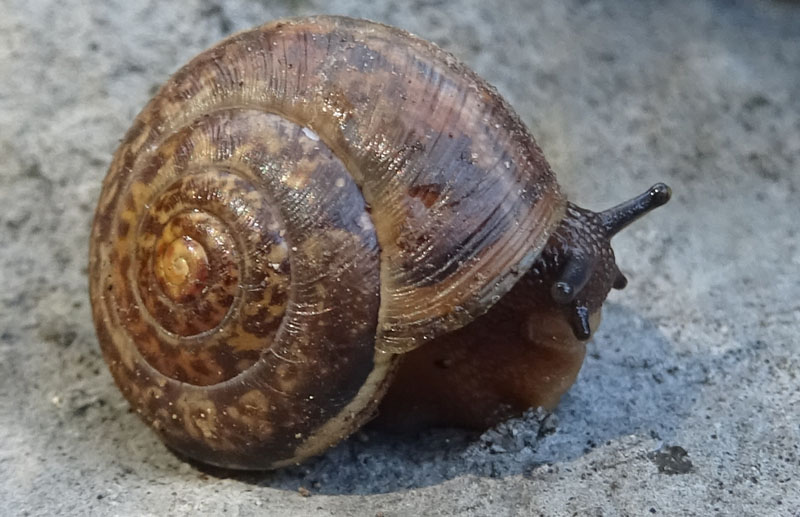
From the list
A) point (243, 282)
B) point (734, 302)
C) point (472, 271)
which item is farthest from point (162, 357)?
point (734, 302)

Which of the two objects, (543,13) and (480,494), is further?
(543,13)

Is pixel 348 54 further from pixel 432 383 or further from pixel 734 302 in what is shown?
pixel 734 302

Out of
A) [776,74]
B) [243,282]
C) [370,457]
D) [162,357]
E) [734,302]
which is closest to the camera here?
[243,282]

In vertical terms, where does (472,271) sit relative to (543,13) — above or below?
below

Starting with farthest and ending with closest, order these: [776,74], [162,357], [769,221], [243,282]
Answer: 1. [776,74]
2. [769,221]
3. [162,357]
4. [243,282]

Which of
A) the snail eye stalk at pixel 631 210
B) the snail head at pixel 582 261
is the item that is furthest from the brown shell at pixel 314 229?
the snail eye stalk at pixel 631 210

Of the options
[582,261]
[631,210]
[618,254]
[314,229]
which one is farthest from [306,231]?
[618,254]

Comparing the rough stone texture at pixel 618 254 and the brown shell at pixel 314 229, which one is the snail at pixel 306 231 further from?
the rough stone texture at pixel 618 254

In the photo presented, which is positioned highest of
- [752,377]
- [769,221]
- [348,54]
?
[348,54]
